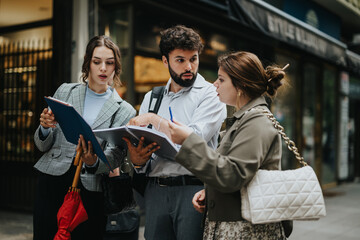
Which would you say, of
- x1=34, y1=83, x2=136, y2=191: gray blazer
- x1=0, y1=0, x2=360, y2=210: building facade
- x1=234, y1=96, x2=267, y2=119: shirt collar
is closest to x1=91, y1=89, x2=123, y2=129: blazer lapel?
x1=34, y1=83, x2=136, y2=191: gray blazer

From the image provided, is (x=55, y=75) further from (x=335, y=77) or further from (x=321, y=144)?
(x=335, y=77)

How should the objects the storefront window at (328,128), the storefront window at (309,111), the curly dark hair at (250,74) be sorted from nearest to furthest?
the curly dark hair at (250,74)
the storefront window at (309,111)
the storefront window at (328,128)

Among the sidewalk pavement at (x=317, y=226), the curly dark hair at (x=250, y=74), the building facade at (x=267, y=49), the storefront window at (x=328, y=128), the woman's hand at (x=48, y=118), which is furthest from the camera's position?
the storefront window at (x=328, y=128)

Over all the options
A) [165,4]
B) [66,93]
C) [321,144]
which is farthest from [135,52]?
[321,144]

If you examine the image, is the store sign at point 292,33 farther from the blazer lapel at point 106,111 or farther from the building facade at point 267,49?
the blazer lapel at point 106,111

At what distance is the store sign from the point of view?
22.5 feet

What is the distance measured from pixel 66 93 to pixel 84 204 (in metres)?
0.75

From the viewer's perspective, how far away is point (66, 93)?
284cm

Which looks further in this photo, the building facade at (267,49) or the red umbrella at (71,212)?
the building facade at (267,49)

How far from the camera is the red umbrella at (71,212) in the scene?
7.97 ft

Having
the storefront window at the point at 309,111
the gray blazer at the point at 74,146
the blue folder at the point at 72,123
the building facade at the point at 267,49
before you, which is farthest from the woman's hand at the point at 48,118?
the storefront window at the point at 309,111

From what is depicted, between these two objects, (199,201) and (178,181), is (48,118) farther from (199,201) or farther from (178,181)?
(199,201)

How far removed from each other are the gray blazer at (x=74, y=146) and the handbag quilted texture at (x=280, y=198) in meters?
0.95

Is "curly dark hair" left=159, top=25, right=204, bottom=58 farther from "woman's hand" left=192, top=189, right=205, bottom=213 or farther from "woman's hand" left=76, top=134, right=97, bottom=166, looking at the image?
"woman's hand" left=192, top=189, right=205, bottom=213
